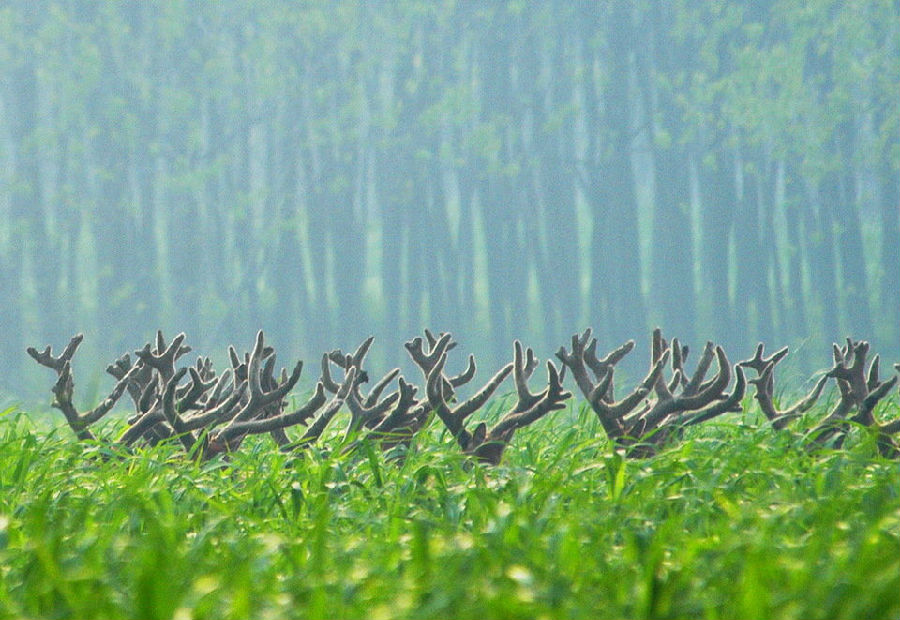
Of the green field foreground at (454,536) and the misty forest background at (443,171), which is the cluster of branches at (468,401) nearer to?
the green field foreground at (454,536)

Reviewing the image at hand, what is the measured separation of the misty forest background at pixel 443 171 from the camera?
60.6 ft

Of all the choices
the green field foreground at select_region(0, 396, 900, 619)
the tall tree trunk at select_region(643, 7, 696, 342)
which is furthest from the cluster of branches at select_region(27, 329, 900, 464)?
the tall tree trunk at select_region(643, 7, 696, 342)

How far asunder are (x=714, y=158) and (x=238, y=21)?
9808 millimetres

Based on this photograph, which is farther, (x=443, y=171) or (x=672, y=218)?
(x=443, y=171)

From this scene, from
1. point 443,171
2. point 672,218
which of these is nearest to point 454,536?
point 672,218

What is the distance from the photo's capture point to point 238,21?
2041cm

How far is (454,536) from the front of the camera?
9.14ft

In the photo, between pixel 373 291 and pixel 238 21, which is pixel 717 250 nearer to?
pixel 373 291

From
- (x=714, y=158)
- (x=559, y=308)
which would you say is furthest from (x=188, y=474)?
(x=714, y=158)

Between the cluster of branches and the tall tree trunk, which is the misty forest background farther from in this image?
the cluster of branches

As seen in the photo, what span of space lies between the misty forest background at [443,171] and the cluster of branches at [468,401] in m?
13.8

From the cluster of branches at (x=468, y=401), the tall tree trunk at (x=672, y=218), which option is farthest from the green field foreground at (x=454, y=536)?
the tall tree trunk at (x=672, y=218)

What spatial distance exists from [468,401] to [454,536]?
147 centimetres

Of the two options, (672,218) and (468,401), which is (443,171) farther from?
(468,401)
